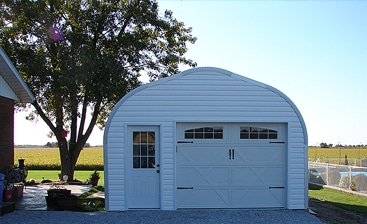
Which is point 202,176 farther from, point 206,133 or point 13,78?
point 13,78

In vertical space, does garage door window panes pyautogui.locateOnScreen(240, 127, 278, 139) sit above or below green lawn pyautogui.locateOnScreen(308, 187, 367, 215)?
above

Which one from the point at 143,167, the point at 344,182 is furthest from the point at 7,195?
the point at 344,182

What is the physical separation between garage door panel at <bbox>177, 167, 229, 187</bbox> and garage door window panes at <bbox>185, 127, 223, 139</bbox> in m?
0.87

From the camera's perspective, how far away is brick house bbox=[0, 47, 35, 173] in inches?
512

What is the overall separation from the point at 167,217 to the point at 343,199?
23.2ft

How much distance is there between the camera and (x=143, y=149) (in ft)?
37.1

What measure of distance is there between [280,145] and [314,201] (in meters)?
3.34

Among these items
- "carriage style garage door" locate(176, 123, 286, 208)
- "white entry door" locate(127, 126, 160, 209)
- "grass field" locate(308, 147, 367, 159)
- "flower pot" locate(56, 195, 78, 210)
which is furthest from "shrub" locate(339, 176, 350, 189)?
"grass field" locate(308, 147, 367, 159)

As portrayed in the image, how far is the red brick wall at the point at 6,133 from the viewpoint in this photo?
1347cm

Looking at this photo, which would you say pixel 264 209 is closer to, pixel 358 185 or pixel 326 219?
pixel 326 219

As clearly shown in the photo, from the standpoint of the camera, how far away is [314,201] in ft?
45.0

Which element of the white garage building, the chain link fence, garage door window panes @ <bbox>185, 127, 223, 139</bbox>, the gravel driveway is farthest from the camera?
the chain link fence

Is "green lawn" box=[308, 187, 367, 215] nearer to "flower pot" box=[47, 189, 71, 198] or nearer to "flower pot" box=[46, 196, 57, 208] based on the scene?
"flower pot" box=[47, 189, 71, 198]

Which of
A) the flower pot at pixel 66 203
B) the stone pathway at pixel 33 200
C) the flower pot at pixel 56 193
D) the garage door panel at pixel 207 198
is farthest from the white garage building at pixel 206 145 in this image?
the stone pathway at pixel 33 200
